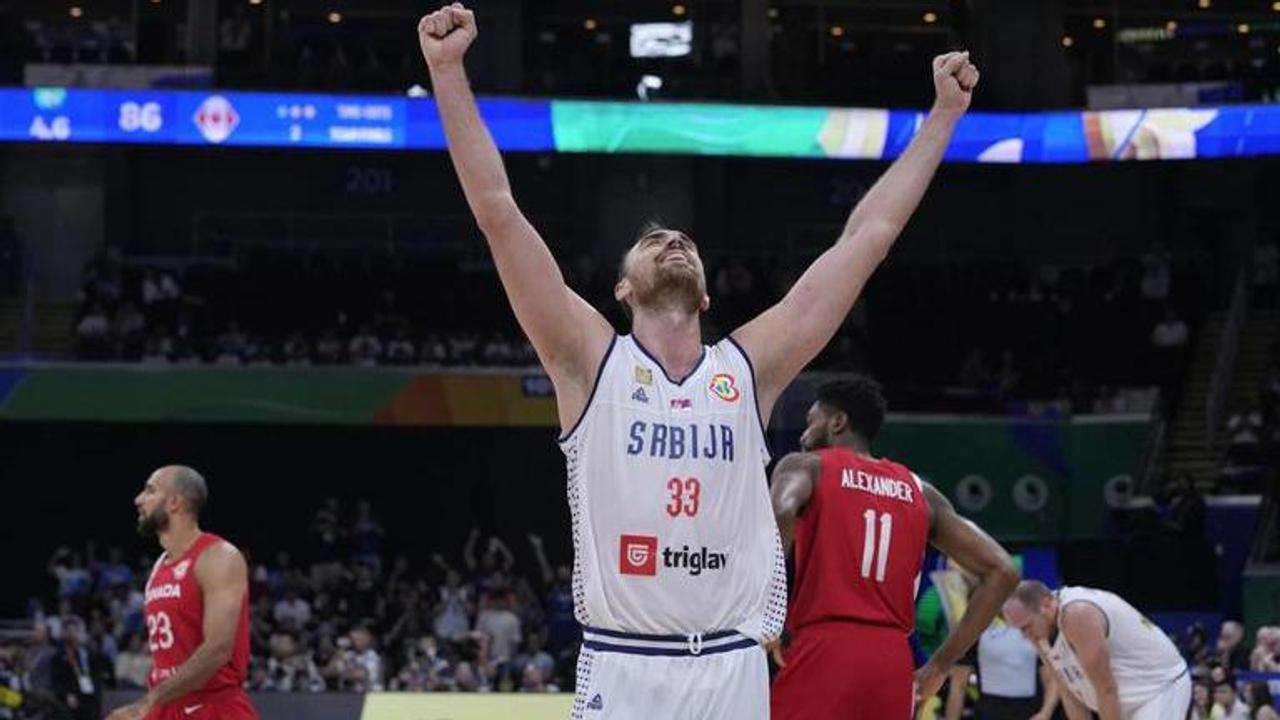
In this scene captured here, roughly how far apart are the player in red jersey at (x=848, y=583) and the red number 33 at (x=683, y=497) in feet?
5.59

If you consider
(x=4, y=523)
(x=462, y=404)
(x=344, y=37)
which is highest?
(x=344, y=37)

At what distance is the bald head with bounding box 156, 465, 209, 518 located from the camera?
29.1ft

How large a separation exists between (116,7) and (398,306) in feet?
23.8

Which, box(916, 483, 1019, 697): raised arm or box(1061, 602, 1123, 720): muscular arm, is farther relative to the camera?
box(1061, 602, 1123, 720): muscular arm

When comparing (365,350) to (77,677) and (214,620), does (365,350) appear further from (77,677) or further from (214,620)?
(214,620)

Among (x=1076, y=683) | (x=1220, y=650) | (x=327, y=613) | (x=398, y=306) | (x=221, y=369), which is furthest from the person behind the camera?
(x=398, y=306)

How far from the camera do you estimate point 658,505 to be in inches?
187

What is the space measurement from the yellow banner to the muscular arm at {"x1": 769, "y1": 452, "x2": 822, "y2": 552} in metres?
6.69

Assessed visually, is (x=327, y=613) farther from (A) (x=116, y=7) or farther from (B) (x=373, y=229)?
(A) (x=116, y=7)

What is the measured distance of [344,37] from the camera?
34.1 m

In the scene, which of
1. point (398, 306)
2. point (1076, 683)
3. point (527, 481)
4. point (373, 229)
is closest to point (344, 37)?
point (373, 229)

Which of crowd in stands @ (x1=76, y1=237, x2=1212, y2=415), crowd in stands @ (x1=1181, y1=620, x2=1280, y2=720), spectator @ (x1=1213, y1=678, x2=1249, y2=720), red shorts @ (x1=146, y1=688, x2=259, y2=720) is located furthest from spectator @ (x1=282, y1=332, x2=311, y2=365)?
red shorts @ (x1=146, y1=688, x2=259, y2=720)

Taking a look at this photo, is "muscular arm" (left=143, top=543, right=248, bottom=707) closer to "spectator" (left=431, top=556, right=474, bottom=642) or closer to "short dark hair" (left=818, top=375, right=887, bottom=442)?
"short dark hair" (left=818, top=375, right=887, bottom=442)

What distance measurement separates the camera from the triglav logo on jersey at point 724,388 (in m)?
4.86
